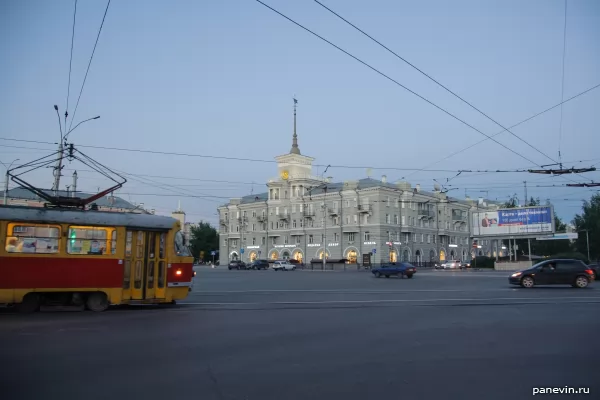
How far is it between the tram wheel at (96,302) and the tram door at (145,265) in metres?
0.72

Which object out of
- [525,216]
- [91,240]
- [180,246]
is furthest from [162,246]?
[525,216]

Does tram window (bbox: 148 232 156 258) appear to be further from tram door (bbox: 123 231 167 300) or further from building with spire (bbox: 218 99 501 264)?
building with spire (bbox: 218 99 501 264)

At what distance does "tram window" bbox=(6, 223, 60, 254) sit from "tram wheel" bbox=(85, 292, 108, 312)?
1723 mm

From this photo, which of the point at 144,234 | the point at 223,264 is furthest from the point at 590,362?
the point at 223,264

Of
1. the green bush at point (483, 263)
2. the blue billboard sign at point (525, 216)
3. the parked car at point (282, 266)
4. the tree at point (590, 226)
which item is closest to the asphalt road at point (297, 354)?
the blue billboard sign at point (525, 216)

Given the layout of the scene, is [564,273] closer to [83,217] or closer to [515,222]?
[83,217]

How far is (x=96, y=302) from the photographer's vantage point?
14805 millimetres

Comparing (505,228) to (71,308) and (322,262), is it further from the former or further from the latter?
(71,308)

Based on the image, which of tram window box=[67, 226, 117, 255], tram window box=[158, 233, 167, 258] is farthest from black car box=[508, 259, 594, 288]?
tram window box=[67, 226, 117, 255]

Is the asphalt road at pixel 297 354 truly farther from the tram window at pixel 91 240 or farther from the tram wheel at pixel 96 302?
the tram window at pixel 91 240

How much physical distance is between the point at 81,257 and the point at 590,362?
42.7ft

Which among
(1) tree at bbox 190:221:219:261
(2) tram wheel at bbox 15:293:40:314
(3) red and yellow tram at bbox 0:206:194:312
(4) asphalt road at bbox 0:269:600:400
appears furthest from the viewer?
(1) tree at bbox 190:221:219:261

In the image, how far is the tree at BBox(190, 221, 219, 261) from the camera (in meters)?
133

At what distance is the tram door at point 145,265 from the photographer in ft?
49.6
